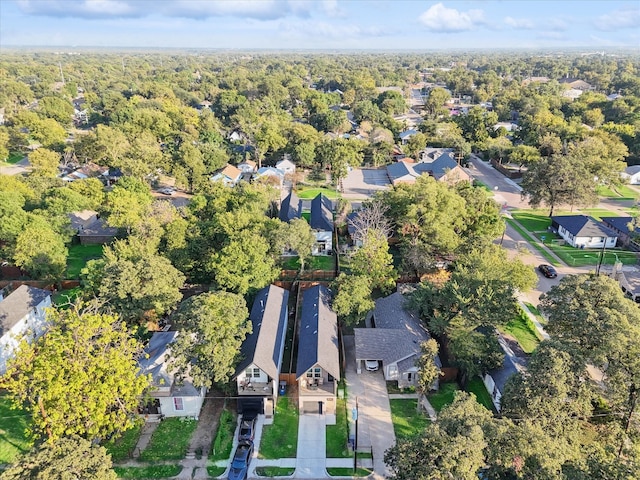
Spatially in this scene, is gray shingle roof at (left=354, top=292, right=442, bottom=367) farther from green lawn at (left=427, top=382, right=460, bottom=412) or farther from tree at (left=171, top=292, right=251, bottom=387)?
tree at (left=171, top=292, right=251, bottom=387)

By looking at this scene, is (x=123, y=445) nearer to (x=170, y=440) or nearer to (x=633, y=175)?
(x=170, y=440)

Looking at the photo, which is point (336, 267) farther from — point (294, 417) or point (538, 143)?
point (538, 143)

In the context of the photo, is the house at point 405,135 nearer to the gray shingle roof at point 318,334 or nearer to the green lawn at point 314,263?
the green lawn at point 314,263

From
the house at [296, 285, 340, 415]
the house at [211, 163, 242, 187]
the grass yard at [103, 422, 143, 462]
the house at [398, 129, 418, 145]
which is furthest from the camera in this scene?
the house at [398, 129, 418, 145]

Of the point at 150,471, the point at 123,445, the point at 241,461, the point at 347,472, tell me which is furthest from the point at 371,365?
the point at 123,445

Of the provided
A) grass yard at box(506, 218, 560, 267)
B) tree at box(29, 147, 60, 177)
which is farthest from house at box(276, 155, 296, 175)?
grass yard at box(506, 218, 560, 267)

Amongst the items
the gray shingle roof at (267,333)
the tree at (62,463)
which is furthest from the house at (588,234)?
the tree at (62,463)
